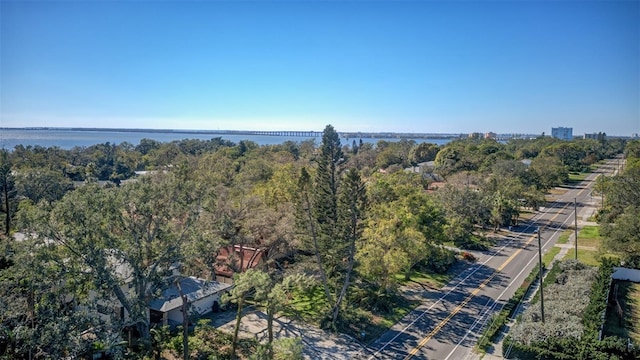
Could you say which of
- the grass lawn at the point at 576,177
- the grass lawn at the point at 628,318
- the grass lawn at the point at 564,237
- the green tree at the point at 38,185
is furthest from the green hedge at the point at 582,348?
the grass lawn at the point at 576,177

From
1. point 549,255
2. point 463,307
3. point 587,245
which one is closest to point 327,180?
point 463,307

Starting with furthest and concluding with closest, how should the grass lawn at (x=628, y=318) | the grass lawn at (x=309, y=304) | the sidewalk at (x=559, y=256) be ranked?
the grass lawn at (x=309, y=304) < the grass lawn at (x=628, y=318) < the sidewalk at (x=559, y=256)

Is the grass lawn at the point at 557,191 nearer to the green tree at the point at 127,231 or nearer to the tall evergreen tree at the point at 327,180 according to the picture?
the tall evergreen tree at the point at 327,180

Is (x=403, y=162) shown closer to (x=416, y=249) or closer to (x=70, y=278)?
(x=416, y=249)

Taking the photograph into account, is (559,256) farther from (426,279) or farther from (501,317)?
(501,317)

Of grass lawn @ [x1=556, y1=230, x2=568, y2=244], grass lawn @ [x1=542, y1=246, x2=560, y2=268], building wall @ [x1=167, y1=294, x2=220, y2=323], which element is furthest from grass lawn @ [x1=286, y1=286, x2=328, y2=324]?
grass lawn @ [x1=556, y1=230, x2=568, y2=244]

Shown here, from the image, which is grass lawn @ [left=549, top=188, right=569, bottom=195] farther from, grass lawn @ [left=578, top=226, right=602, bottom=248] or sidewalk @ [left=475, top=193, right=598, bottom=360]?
grass lawn @ [left=578, top=226, right=602, bottom=248]
